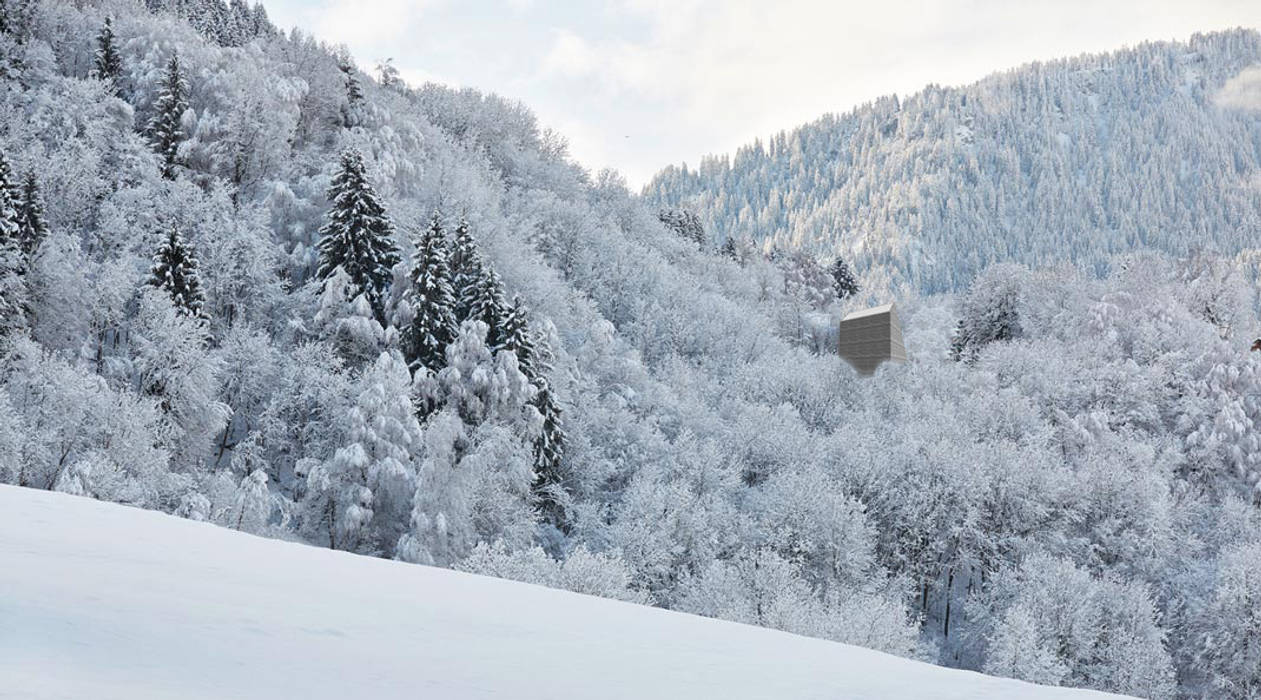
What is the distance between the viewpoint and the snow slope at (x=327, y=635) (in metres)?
4.05

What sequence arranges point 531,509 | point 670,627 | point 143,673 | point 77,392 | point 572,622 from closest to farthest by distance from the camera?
point 143,673
point 572,622
point 670,627
point 77,392
point 531,509

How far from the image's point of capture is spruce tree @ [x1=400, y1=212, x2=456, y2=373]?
37500mm

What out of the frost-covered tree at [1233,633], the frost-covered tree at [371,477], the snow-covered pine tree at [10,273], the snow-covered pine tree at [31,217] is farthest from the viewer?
the snow-covered pine tree at [31,217]

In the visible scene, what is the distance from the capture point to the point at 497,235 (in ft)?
168

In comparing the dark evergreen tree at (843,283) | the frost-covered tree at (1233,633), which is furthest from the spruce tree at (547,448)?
the dark evergreen tree at (843,283)

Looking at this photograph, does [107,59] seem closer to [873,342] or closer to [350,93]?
[350,93]

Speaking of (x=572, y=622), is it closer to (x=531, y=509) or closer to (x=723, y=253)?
(x=531, y=509)

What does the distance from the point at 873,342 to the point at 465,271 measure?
35.8 m

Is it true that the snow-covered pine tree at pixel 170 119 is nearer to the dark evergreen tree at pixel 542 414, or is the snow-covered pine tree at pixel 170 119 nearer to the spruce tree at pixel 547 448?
the dark evergreen tree at pixel 542 414

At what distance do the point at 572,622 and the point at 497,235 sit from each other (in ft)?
150

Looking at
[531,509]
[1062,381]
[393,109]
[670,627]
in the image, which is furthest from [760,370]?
[670,627]

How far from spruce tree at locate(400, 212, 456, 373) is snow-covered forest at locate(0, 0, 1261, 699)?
170 mm

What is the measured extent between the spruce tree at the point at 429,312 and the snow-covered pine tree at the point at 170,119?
62.0 ft

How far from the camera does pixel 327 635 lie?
5.37 m
